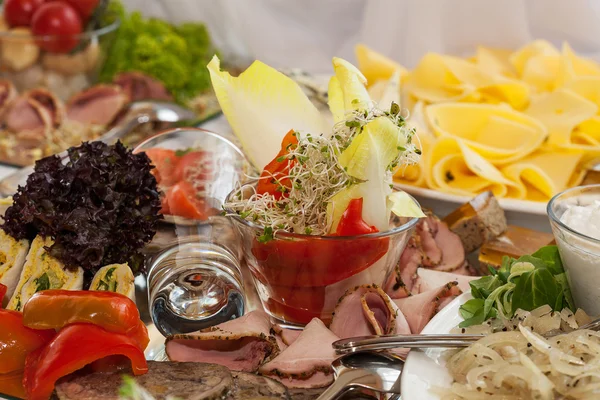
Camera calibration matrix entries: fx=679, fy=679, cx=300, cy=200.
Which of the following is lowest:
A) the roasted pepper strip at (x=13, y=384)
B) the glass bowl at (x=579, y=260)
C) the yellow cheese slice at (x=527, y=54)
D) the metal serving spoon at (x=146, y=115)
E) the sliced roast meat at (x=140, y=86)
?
the sliced roast meat at (x=140, y=86)

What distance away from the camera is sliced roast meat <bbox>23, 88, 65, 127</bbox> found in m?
2.77

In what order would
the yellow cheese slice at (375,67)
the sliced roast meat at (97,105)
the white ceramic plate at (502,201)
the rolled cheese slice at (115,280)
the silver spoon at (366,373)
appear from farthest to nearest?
the sliced roast meat at (97,105), the yellow cheese slice at (375,67), the white ceramic plate at (502,201), the rolled cheese slice at (115,280), the silver spoon at (366,373)

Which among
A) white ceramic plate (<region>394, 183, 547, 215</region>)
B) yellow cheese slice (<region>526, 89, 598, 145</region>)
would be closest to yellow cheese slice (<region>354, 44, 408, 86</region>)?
yellow cheese slice (<region>526, 89, 598, 145</region>)

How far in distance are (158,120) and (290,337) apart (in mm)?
1484

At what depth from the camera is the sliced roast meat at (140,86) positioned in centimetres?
311

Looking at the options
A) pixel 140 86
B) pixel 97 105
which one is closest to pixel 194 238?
pixel 97 105

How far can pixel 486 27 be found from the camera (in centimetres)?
339

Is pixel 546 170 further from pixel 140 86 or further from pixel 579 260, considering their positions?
pixel 140 86

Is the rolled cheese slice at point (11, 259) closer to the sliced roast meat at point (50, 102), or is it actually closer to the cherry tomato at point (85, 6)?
the sliced roast meat at point (50, 102)

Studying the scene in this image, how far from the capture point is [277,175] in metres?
1.46

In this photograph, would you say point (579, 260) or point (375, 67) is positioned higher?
point (579, 260)

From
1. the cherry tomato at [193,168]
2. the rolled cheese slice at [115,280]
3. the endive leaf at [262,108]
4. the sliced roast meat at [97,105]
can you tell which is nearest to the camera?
the rolled cheese slice at [115,280]

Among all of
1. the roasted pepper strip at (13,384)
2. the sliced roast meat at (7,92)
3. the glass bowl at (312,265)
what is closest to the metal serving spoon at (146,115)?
the sliced roast meat at (7,92)

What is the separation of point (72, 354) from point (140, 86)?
2165 mm
